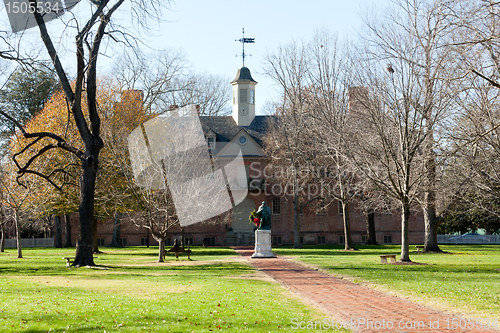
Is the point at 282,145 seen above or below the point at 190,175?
above

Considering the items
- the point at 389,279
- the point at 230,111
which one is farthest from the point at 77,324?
the point at 230,111

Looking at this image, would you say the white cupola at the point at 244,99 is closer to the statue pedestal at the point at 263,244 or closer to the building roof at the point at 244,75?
the building roof at the point at 244,75

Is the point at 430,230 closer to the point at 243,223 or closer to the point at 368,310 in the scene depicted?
the point at 243,223

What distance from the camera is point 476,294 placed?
36.3 ft

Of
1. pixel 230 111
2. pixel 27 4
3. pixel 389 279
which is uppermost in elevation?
pixel 230 111

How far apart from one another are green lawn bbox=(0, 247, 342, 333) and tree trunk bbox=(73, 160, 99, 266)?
3.17 m

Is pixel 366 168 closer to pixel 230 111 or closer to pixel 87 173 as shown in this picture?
pixel 87 173

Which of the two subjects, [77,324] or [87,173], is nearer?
[77,324]

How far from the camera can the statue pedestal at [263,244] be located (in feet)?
82.2

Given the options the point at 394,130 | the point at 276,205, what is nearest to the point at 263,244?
the point at 394,130

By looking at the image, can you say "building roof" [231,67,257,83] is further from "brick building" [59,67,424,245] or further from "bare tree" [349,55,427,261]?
"bare tree" [349,55,427,261]

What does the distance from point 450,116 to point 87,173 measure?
14607 mm

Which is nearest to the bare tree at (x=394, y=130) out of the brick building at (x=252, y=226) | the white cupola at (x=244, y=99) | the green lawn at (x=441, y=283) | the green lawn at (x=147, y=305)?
the green lawn at (x=441, y=283)

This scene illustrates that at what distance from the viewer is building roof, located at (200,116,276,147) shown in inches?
1833
